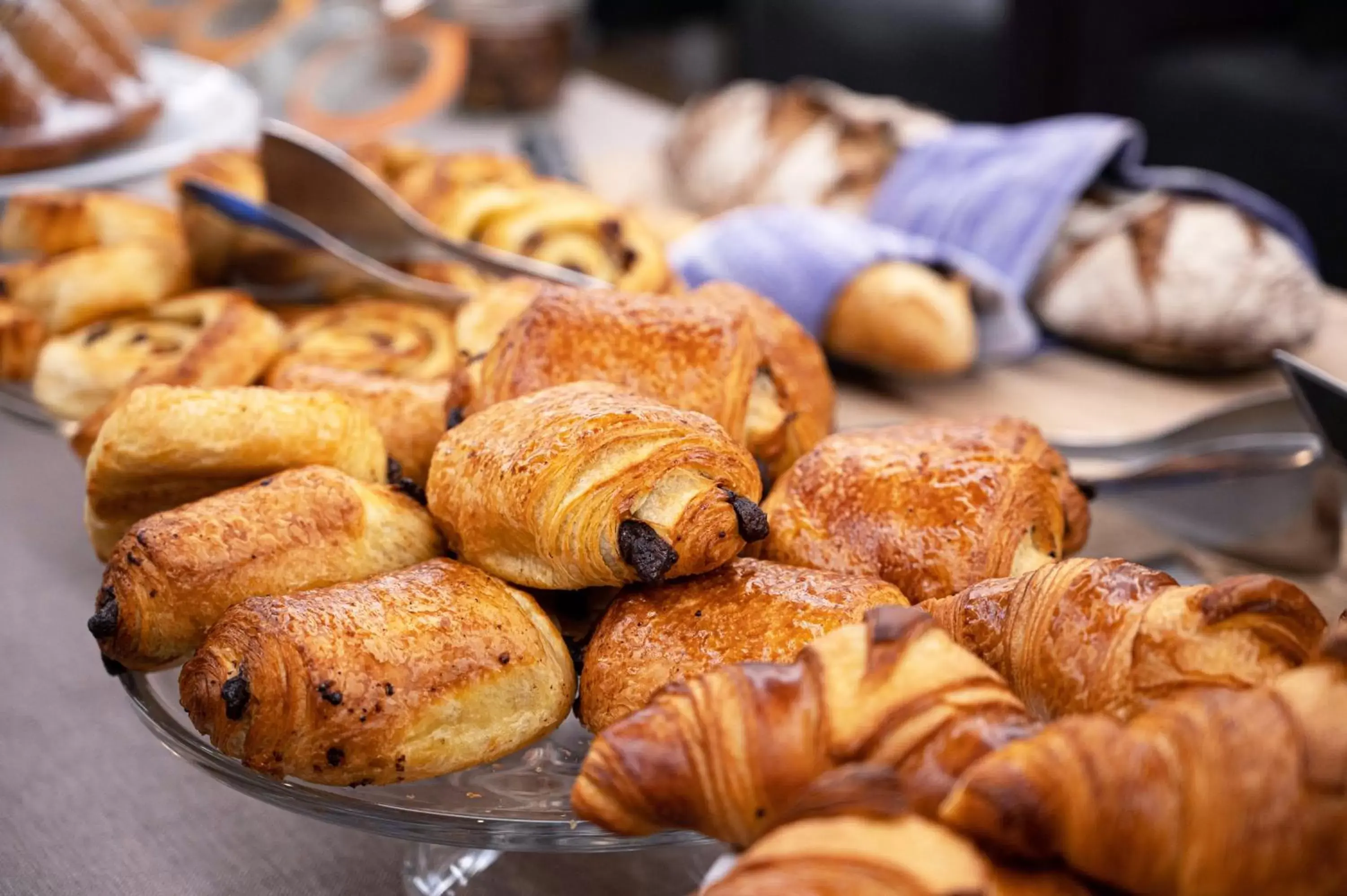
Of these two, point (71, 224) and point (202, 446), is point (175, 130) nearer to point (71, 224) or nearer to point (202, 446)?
point (71, 224)

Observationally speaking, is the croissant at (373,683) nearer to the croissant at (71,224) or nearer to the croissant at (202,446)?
the croissant at (202,446)

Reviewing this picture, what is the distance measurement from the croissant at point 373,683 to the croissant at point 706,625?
0.04 m

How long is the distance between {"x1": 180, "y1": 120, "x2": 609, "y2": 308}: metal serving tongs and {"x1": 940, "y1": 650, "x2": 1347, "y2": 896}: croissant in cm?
78

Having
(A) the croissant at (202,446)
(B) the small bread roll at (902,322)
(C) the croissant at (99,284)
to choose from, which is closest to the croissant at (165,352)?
(C) the croissant at (99,284)

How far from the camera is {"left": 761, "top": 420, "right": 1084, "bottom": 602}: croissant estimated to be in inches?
24.9

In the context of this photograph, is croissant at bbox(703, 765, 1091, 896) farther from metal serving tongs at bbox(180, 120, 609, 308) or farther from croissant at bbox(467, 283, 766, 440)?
metal serving tongs at bbox(180, 120, 609, 308)

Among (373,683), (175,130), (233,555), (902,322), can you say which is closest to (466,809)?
(373,683)

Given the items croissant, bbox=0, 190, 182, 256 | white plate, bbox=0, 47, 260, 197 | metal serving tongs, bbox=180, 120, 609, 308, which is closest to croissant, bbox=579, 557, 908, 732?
metal serving tongs, bbox=180, 120, 609, 308

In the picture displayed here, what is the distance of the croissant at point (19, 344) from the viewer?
1.04 meters

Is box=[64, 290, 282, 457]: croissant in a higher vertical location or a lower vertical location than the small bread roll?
higher

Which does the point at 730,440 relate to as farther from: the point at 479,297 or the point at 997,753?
the point at 479,297

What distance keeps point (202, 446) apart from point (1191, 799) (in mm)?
532

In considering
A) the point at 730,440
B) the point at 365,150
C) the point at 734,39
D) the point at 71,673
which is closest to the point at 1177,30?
the point at 734,39

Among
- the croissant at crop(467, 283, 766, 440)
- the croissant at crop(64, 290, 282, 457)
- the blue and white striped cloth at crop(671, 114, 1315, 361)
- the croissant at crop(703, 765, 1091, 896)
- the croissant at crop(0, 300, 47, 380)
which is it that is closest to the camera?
the croissant at crop(703, 765, 1091, 896)
